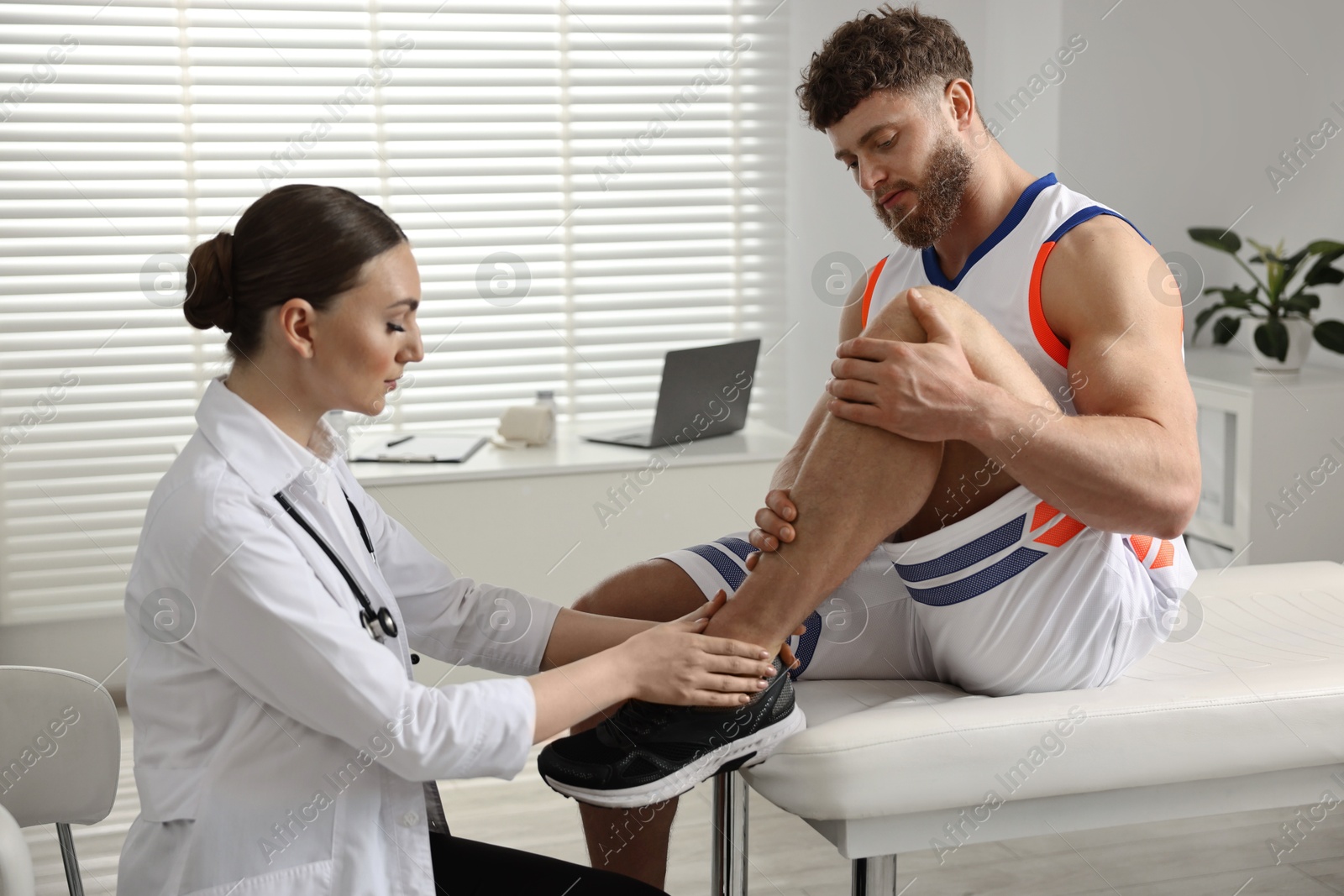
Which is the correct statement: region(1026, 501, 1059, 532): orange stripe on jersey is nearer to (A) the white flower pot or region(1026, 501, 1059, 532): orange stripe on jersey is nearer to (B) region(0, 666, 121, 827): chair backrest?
(B) region(0, 666, 121, 827): chair backrest

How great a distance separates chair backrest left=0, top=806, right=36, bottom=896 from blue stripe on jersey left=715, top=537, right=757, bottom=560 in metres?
0.82

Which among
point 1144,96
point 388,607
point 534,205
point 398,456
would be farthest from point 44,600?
point 1144,96

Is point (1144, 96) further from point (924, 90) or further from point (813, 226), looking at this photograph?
point (924, 90)

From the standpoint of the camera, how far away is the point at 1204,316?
3502mm

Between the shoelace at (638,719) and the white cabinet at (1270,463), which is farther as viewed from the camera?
the white cabinet at (1270,463)

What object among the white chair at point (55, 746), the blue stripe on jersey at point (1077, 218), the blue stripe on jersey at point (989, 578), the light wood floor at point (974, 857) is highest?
the blue stripe on jersey at point (1077, 218)

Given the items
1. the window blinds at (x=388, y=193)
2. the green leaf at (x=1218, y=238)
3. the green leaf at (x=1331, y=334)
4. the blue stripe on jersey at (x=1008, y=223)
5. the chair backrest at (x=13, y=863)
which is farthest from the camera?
the green leaf at (x=1218, y=238)

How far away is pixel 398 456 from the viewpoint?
2752 mm

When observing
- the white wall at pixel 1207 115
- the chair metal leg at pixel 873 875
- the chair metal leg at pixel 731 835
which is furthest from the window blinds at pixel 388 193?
the chair metal leg at pixel 873 875

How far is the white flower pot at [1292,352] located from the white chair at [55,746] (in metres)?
2.86

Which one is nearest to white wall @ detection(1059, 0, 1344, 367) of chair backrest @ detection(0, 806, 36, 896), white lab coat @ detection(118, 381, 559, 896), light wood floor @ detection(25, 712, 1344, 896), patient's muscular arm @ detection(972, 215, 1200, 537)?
light wood floor @ detection(25, 712, 1344, 896)

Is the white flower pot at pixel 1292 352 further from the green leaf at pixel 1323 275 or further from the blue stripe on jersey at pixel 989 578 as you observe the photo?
the blue stripe on jersey at pixel 989 578

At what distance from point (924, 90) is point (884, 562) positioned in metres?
0.63

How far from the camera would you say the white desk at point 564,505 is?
8.75 ft
